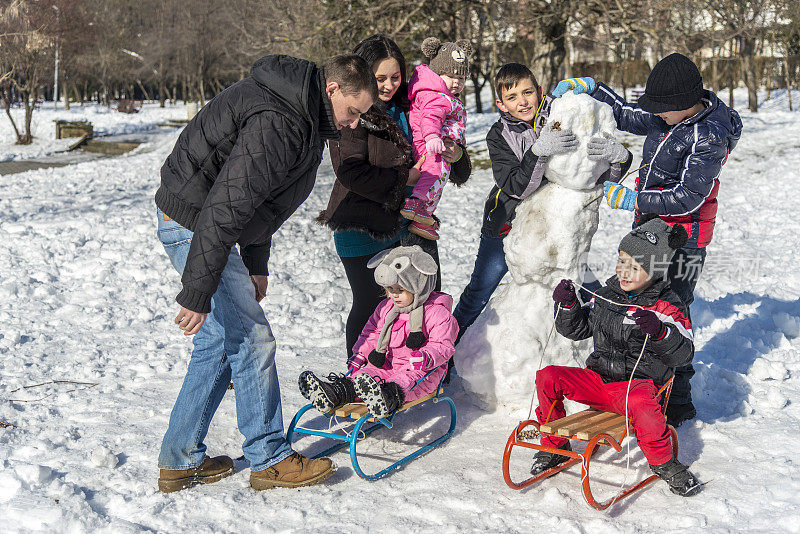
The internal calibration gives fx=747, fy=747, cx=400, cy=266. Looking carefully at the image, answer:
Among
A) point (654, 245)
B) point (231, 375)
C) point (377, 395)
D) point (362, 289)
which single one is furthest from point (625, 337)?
point (231, 375)

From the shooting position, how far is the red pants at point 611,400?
10.6 ft

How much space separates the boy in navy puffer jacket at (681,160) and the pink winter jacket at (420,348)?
102 centimetres

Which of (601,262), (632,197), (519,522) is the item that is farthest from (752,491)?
(601,262)

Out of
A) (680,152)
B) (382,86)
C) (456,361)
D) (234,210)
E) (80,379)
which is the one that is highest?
(382,86)

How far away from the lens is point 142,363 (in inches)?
192

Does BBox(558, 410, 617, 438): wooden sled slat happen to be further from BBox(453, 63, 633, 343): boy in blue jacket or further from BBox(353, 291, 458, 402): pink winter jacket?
BBox(453, 63, 633, 343): boy in blue jacket

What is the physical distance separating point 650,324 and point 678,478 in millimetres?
691

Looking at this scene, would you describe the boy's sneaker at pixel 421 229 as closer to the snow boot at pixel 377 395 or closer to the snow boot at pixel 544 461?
the snow boot at pixel 377 395

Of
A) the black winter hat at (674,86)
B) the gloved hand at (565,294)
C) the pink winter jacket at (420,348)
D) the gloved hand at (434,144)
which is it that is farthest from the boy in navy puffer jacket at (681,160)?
the pink winter jacket at (420,348)

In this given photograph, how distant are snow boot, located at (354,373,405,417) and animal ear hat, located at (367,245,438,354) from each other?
0.36 meters

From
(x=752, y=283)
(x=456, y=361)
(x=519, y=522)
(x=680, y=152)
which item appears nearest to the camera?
(x=519, y=522)

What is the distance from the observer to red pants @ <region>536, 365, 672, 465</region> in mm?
3232

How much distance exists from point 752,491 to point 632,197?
1.44m

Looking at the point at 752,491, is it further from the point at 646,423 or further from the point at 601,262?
the point at 601,262
